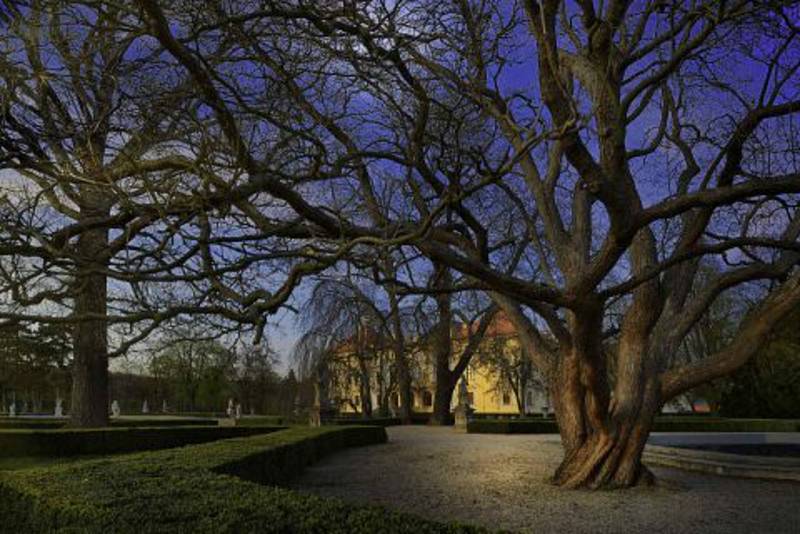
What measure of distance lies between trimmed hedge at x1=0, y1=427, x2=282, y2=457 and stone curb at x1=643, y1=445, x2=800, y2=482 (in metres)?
12.6

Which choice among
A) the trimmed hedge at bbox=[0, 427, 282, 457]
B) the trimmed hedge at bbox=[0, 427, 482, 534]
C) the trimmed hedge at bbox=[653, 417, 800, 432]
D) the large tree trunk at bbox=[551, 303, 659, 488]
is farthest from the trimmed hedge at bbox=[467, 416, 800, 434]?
the trimmed hedge at bbox=[0, 427, 482, 534]

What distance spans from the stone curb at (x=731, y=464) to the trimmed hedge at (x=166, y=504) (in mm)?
9000

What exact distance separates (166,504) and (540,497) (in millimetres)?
6068

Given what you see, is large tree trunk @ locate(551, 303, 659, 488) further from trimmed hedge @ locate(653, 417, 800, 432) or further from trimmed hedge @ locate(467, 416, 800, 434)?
trimmed hedge @ locate(653, 417, 800, 432)

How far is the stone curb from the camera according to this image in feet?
40.5

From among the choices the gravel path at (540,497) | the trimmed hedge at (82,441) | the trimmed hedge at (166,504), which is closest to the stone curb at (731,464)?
the gravel path at (540,497)

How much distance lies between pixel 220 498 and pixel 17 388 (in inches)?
2020

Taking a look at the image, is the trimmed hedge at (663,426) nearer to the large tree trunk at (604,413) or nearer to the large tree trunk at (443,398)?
the large tree trunk at (443,398)

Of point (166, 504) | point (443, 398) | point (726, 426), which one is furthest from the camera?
point (443, 398)

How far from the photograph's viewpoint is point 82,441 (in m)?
17.9

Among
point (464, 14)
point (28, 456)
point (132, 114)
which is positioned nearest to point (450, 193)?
point (464, 14)

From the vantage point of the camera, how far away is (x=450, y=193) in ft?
24.4

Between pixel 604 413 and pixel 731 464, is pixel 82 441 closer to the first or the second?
pixel 604 413

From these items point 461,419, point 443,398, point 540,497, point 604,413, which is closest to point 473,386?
point 443,398
